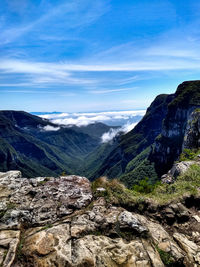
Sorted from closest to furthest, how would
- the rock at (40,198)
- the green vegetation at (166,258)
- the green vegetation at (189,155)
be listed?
the green vegetation at (166,258) → the rock at (40,198) → the green vegetation at (189,155)

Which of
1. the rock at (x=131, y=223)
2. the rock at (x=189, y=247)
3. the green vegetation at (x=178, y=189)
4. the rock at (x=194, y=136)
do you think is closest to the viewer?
the rock at (x=189, y=247)

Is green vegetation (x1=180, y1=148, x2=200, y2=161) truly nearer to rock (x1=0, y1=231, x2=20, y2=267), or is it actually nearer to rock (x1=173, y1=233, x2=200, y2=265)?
rock (x1=173, y1=233, x2=200, y2=265)

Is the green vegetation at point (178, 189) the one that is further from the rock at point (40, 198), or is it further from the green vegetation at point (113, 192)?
the rock at point (40, 198)

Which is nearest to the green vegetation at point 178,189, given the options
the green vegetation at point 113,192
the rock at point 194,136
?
the green vegetation at point 113,192

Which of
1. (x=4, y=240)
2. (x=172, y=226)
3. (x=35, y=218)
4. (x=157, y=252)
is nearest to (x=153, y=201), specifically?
(x=172, y=226)

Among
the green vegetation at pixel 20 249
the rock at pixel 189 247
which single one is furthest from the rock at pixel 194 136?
the green vegetation at pixel 20 249

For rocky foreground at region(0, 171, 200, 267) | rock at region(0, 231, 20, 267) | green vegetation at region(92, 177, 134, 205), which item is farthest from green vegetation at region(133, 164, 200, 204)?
rock at region(0, 231, 20, 267)

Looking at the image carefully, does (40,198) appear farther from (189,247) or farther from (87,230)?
(189,247)

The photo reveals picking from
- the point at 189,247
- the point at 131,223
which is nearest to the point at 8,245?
the point at 131,223

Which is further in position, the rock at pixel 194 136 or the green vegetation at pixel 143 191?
the rock at pixel 194 136

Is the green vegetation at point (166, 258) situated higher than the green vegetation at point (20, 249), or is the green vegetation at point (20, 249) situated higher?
the green vegetation at point (20, 249)
